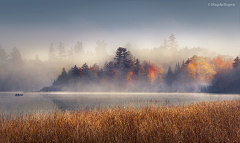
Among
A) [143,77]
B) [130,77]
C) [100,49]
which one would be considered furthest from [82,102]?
[100,49]

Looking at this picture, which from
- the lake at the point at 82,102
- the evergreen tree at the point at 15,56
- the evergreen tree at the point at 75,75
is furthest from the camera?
the evergreen tree at the point at 15,56

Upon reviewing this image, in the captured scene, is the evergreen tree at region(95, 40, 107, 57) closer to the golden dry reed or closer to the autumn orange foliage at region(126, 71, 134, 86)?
the autumn orange foliage at region(126, 71, 134, 86)

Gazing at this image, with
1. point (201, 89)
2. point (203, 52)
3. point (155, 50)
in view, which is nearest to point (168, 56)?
point (155, 50)

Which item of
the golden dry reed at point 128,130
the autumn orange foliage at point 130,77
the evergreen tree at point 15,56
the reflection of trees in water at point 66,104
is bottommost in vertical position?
the reflection of trees in water at point 66,104

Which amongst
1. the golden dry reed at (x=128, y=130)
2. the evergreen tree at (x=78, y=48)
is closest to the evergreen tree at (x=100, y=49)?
the evergreen tree at (x=78, y=48)

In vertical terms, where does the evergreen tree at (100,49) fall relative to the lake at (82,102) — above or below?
above

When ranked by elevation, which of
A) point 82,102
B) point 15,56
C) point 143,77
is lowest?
point 82,102

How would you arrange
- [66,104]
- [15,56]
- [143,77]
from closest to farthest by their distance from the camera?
[66,104]
[143,77]
[15,56]

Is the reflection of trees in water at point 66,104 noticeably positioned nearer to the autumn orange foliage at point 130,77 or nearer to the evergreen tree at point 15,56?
the autumn orange foliage at point 130,77

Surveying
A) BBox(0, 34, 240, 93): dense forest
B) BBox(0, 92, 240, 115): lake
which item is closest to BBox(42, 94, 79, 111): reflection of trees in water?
BBox(0, 92, 240, 115): lake

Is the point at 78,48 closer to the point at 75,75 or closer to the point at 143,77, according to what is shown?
the point at 75,75

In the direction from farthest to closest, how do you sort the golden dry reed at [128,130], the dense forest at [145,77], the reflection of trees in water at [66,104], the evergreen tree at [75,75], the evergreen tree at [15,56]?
the evergreen tree at [15,56] < the evergreen tree at [75,75] < the dense forest at [145,77] < the reflection of trees in water at [66,104] < the golden dry reed at [128,130]

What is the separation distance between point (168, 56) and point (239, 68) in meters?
59.3

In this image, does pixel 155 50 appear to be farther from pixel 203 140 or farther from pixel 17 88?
pixel 203 140
